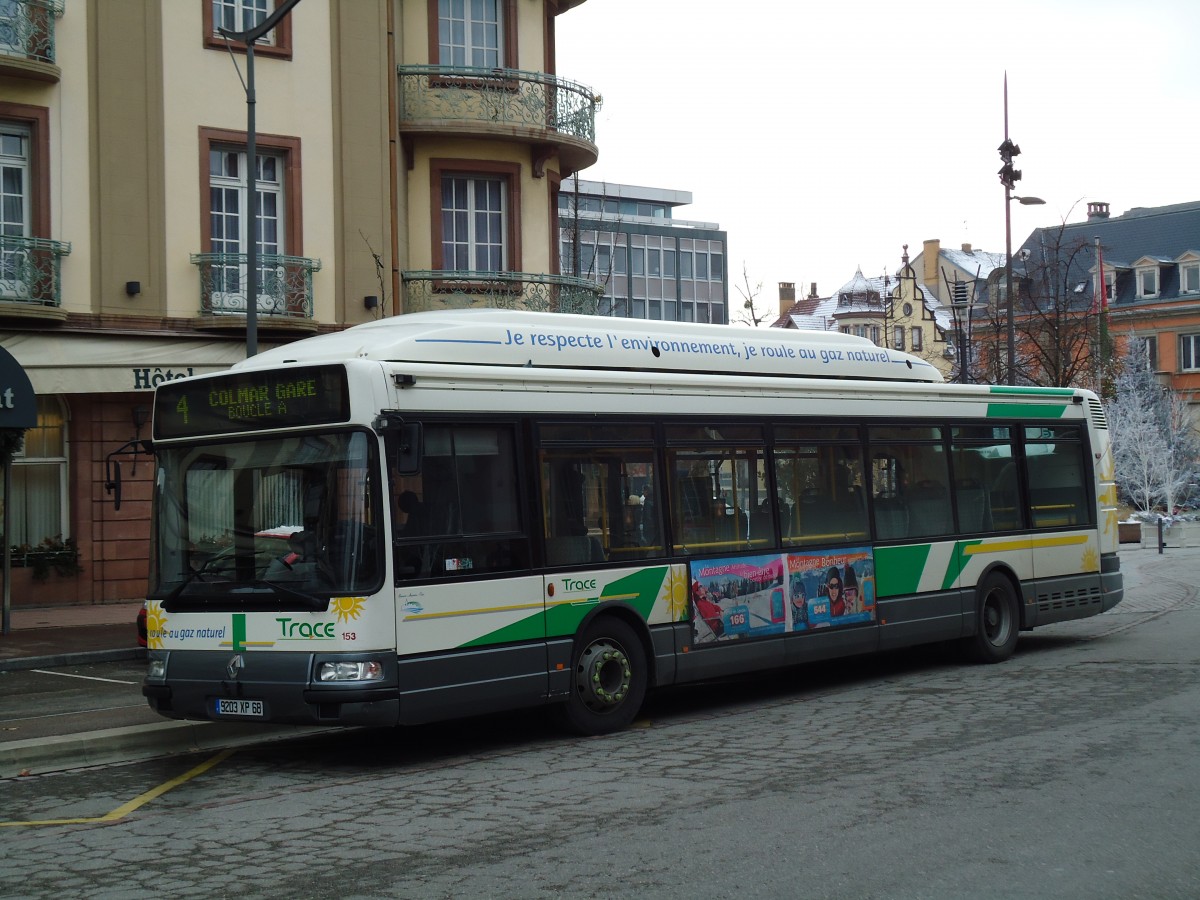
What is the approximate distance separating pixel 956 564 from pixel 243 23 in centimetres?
1571

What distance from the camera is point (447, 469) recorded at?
417 inches

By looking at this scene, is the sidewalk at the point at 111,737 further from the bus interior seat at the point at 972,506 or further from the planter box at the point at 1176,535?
the planter box at the point at 1176,535

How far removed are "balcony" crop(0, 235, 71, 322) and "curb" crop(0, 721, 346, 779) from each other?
12.4 metres

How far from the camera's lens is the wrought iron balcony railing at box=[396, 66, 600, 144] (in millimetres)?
26219

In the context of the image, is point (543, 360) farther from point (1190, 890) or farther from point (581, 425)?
point (1190, 890)

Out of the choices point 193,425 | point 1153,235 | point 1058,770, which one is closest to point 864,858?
point 1058,770

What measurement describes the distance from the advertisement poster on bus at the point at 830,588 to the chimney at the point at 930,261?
9378 cm

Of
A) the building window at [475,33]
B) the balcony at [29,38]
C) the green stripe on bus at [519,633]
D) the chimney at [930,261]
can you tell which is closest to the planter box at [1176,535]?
the building window at [475,33]

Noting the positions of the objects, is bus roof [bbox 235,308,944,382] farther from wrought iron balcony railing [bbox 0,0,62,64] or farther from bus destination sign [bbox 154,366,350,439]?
wrought iron balcony railing [bbox 0,0,62,64]

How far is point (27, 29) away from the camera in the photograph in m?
22.5

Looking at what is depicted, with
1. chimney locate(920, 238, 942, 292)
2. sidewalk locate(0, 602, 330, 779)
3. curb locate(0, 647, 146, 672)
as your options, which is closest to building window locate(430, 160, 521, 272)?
curb locate(0, 647, 146, 672)

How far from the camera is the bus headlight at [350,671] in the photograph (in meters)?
9.77

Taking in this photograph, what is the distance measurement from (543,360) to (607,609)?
6.70ft

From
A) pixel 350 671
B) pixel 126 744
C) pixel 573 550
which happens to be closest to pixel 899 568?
pixel 573 550
